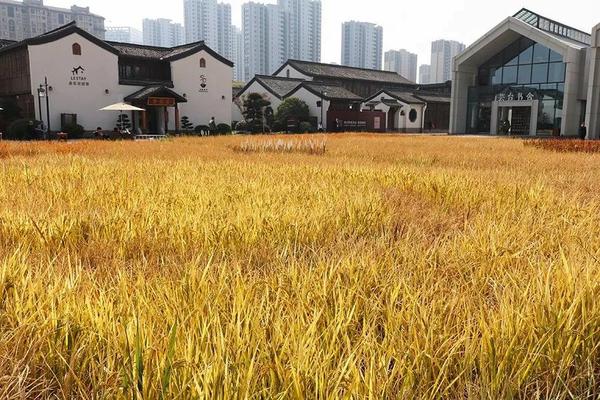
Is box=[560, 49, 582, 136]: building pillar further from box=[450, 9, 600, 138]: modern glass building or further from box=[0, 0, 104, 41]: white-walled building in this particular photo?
box=[0, 0, 104, 41]: white-walled building

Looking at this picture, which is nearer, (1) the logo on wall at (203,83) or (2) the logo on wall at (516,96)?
(2) the logo on wall at (516,96)

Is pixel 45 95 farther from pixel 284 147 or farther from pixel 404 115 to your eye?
pixel 404 115

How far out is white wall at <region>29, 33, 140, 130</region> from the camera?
2636 centimetres

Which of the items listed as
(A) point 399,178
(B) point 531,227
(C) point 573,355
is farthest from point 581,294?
(A) point 399,178

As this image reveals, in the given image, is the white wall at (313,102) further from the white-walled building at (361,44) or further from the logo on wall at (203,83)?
the white-walled building at (361,44)

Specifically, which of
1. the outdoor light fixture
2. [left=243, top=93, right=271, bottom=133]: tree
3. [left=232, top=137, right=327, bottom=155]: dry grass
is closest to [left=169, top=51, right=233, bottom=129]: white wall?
[left=243, top=93, right=271, bottom=133]: tree

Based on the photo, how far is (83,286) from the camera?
1.99 meters

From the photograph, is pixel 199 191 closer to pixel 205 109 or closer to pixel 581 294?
pixel 581 294

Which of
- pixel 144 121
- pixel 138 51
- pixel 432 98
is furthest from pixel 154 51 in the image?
pixel 432 98

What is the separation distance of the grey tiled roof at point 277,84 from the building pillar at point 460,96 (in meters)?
12.7

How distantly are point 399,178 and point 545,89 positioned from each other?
28435mm

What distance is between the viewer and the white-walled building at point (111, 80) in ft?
87.4

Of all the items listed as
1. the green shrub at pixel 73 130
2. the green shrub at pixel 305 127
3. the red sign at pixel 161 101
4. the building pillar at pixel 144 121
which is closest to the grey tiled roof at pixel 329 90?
the green shrub at pixel 305 127

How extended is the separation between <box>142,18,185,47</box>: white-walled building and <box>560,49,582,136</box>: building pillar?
5523 inches
